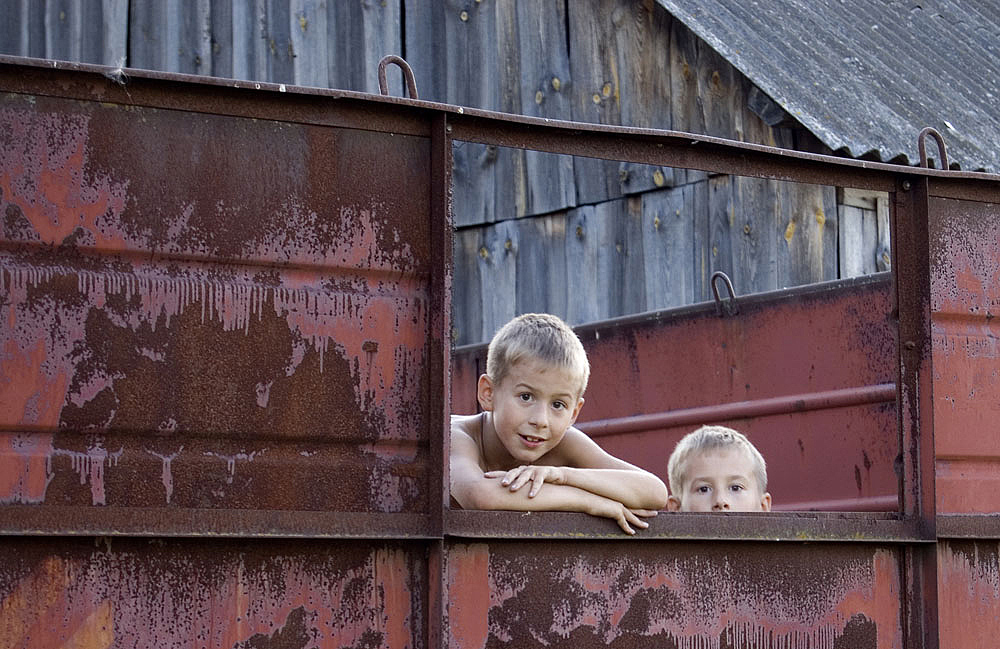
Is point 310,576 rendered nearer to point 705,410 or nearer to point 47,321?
point 47,321

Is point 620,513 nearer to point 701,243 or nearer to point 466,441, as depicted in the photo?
point 466,441

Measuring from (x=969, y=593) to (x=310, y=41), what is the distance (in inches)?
212

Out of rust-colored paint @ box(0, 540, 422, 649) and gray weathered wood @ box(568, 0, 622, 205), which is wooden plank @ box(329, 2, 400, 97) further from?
rust-colored paint @ box(0, 540, 422, 649)

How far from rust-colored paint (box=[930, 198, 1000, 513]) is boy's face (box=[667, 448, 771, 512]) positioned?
0.74 metres

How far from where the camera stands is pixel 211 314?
2.63 metres

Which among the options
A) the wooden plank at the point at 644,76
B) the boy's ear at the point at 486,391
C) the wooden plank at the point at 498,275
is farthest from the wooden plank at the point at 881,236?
the boy's ear at the point at 486,391

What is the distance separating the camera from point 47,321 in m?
2.52

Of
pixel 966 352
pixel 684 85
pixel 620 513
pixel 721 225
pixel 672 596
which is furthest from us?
pixel 684 85

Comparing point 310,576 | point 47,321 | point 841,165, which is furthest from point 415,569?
point 841,165

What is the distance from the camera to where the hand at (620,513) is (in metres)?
2.87

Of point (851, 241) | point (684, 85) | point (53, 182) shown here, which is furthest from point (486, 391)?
point (684, 85)

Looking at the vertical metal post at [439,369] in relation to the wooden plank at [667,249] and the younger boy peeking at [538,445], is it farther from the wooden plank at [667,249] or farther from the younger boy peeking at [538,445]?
the wooden plank at [667,249]

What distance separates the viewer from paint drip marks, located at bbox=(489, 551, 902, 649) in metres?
2.87

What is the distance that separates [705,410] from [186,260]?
253 cm
